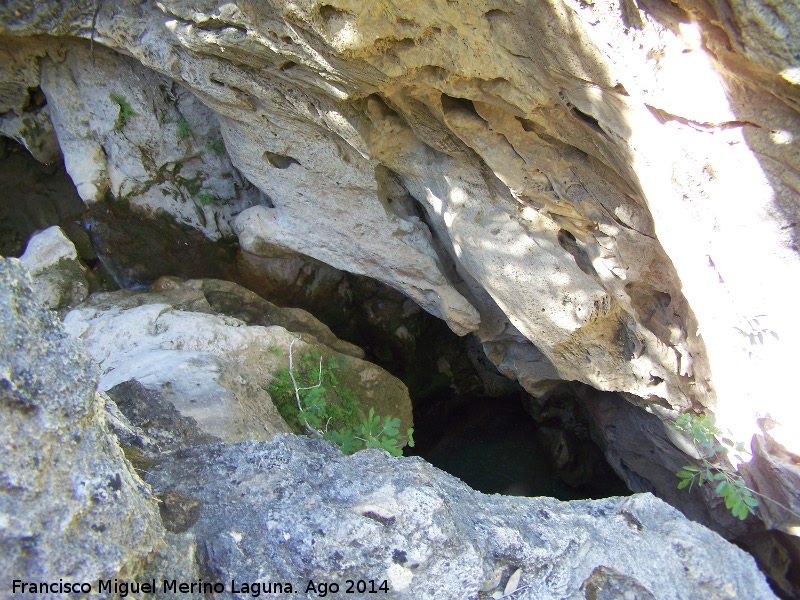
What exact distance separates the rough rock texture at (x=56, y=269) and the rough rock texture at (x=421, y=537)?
110 inches

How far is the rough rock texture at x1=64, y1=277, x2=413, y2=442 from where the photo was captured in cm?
276

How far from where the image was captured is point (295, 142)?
145 inches

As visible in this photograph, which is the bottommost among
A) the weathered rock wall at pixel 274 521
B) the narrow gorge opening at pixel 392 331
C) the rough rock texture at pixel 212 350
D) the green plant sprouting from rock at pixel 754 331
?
the narrow gorge opening at pixel 392 331

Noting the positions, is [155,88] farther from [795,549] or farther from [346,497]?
[795,549]

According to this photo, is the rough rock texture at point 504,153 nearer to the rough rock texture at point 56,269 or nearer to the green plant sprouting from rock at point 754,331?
the green plant sprouting from rock at point 754,331

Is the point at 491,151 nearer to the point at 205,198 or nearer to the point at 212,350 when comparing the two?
the point at 212,350

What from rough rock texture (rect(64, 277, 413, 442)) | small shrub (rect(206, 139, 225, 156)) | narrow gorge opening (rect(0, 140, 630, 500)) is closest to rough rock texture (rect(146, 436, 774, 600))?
rough rock texture (rect(64, 277, 413, 442))

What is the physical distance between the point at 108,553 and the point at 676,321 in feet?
11.1

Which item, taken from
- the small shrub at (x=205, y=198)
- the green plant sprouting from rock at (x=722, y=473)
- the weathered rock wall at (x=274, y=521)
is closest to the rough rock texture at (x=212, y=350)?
the weathered rock wall at (x=274, y=521)

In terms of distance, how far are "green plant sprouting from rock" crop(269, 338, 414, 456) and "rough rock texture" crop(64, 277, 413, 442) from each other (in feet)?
0.31

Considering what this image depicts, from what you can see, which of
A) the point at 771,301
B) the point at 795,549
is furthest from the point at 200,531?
the point at 795,549

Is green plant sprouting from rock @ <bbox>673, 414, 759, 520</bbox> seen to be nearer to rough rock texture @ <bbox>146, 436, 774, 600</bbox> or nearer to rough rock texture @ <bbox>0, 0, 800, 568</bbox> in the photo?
rough rock texture @ <bbox>0, 0, 800, 568</bbox>

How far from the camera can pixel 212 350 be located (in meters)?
3.67

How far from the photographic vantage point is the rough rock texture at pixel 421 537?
166 cm
